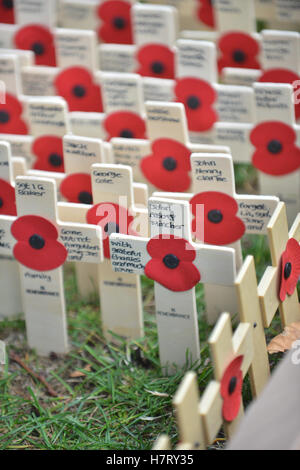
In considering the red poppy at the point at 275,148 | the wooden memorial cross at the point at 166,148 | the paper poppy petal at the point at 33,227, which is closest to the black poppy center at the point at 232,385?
the paper poppy petal at the point at 33,227

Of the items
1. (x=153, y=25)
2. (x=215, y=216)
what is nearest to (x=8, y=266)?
(x=215, y=216)

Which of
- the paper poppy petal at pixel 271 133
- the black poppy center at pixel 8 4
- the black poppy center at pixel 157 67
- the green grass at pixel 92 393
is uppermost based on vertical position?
the black poppy center at pixel 8 4

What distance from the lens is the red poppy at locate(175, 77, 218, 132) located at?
136 inches

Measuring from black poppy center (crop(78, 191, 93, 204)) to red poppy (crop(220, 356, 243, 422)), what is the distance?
0.98 metres

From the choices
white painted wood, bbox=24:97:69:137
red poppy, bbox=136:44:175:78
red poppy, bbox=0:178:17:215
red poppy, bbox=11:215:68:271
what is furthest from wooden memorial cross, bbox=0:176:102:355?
red poppy, bbox=136:44:175:78

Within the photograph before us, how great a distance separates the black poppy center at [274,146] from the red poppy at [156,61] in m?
0.78

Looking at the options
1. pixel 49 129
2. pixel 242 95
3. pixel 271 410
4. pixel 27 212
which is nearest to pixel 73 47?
pixel 49 129

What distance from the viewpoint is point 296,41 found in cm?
341

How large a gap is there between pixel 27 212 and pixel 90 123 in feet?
2.84

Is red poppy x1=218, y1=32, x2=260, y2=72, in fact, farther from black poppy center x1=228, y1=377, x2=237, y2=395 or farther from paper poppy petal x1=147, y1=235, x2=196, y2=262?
black poppy center x1=228, y1=377, x2=237, y2=395

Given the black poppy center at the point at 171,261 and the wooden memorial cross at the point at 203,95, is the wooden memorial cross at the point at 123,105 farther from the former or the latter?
the black poppy center at the point at 171,261

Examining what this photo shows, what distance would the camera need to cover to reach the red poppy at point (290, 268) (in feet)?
8.45

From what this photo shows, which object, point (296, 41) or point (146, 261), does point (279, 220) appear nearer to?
point (146, 261)

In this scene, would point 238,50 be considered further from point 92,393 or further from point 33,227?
point 92,393
